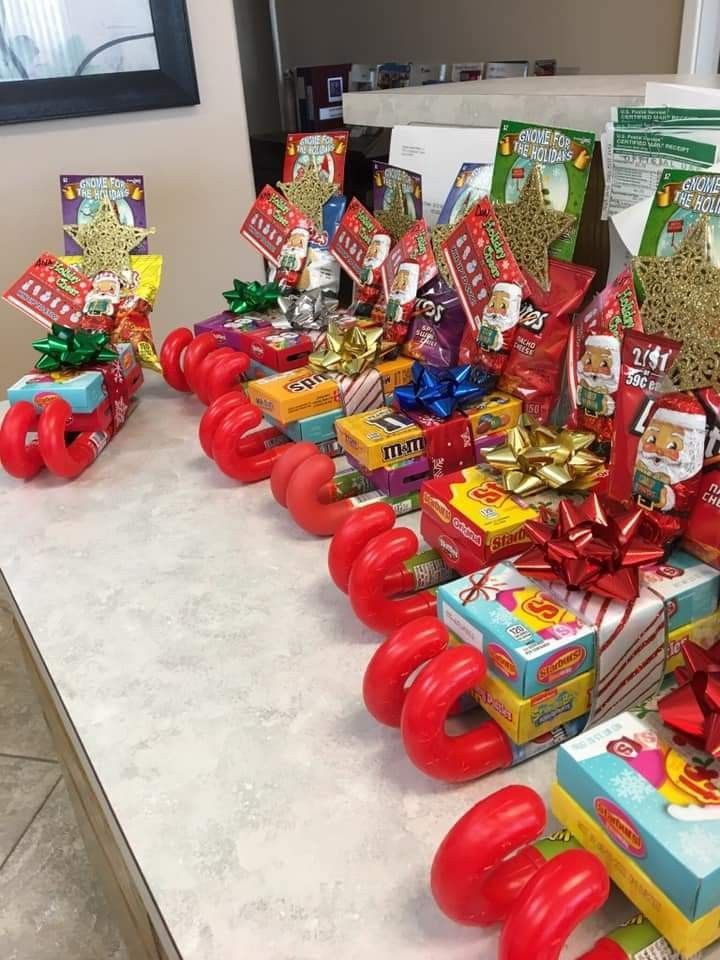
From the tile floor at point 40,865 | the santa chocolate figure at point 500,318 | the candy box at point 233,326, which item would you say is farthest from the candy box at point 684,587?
the tile floor at point 40,865

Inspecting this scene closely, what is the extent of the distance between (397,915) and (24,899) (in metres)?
1.01

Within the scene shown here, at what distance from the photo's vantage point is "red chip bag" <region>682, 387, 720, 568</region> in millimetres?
579

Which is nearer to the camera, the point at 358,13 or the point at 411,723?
the point at 411,723

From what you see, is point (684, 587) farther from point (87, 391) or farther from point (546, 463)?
point (87, 391)

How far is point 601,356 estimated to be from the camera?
27.9 inches

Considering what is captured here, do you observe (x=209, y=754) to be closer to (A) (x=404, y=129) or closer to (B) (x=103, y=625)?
(B) (x=103, y=625)

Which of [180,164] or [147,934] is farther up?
[180,164]

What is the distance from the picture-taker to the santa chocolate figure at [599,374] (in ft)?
2.30

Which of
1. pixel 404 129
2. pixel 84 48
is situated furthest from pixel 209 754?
pixel 84 48

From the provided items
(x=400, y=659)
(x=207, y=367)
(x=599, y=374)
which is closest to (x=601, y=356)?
(x=599, y=374)

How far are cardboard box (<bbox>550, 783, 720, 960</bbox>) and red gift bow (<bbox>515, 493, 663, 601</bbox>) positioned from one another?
14cm

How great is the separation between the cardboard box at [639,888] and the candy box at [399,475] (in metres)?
0.40

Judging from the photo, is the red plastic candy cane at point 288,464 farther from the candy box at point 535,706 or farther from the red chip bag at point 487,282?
the candy box at point 535,706

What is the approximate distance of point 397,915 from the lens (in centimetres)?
48
